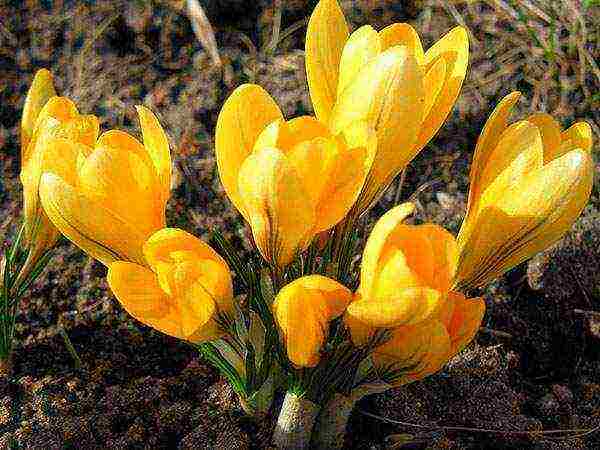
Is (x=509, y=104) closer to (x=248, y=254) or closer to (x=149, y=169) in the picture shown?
(x=149, y=169)

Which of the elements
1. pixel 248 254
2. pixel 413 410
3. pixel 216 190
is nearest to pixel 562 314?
pixel 413 410

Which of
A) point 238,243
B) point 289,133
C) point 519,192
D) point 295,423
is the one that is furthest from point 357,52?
point 238,243

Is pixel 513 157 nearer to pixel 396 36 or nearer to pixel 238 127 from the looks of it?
pixel 396 36

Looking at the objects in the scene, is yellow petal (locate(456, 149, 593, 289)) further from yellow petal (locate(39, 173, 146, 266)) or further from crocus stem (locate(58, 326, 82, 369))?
crocus stem (locate(58, 326, 82, 369))

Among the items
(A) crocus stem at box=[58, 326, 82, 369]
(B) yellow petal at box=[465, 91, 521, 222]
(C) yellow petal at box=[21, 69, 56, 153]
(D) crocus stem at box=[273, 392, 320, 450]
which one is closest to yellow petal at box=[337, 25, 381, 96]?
(B) yellow petal at box=[465, 91, 521, 222]

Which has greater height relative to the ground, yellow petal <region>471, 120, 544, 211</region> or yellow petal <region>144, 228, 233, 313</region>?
yellow petal <region>471, 120, 544, 211</region>

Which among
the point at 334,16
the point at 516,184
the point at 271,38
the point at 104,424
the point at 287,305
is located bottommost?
the point at 104,424
